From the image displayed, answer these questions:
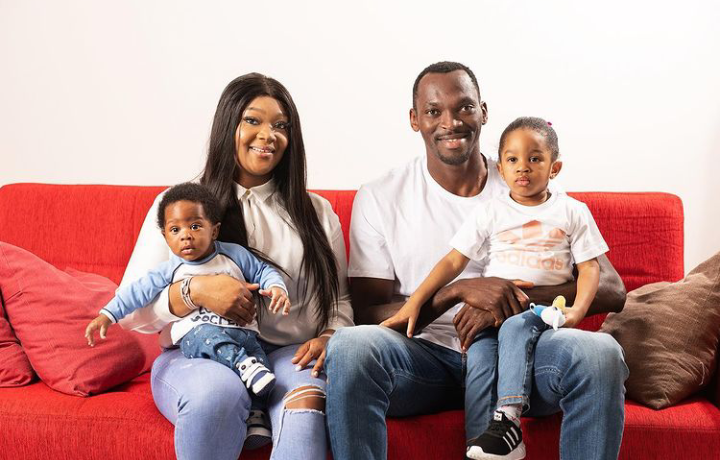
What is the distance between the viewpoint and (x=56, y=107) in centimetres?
340

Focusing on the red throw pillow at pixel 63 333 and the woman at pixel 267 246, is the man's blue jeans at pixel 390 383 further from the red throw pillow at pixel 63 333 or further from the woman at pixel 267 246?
the red throw pillow at pixel 63 333

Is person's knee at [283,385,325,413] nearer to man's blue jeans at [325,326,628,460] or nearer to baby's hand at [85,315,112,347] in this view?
man's blue jeans at [325,326,628,460]

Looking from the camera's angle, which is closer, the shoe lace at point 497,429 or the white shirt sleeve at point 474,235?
the shoe lace at point 497,429

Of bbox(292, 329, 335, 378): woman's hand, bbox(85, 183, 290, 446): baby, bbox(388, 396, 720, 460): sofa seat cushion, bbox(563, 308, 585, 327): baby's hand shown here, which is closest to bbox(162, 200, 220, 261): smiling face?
bbox(85, 183, 290, 446): baby

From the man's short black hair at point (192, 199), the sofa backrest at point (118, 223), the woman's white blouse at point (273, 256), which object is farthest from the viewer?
the sofa backrest at point (118, 223)

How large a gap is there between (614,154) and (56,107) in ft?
7.18

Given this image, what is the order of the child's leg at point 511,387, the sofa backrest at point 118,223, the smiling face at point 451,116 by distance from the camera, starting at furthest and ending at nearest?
the sofa backrest at point 118,223 < the smiling face at point 451,116 < the child's leg at point 511,387

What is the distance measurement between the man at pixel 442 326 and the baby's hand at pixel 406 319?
18 mm

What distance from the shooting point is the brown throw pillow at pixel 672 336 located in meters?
2.09

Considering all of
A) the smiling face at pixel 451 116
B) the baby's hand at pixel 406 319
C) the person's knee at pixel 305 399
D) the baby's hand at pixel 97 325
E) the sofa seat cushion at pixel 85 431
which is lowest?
the sofa seat cushion at pixel 85 431

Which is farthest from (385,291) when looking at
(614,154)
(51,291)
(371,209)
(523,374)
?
(614,154)

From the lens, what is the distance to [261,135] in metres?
2.18

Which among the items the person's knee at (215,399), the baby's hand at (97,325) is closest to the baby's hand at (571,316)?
the person's knee at (215,399)

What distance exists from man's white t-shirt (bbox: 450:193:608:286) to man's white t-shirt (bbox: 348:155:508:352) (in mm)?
152
